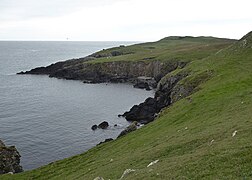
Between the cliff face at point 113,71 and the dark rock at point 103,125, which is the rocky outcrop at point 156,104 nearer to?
the dark rock at point 103,125

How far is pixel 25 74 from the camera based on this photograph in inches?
7333

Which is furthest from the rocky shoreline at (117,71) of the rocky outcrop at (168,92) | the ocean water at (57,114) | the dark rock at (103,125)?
the dark rock at (103,125)

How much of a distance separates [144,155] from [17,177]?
68.1ft

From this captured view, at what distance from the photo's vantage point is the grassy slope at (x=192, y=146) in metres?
21.3

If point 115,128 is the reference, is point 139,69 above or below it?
above

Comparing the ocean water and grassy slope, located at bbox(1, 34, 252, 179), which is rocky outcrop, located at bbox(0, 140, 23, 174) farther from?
grassy slope, located at bbox(1, 34, 252, 179)

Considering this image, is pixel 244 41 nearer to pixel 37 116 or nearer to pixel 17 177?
pixel 37 116

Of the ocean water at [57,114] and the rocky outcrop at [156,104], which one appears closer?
the ocean water at [57,114]

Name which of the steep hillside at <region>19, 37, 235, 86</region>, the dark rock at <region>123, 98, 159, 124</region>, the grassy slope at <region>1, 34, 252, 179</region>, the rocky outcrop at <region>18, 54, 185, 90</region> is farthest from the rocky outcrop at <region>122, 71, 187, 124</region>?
the steep hillside at <region>19, 37, 235, 86</region>

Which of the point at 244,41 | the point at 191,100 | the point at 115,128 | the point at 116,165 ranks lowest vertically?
the point at 115,128

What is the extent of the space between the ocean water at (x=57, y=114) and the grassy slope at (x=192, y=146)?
60.2 ft

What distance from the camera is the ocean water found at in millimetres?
65438

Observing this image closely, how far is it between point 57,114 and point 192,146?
220 feet

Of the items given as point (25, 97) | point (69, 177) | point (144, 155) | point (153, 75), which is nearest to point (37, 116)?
point (25, 97)
